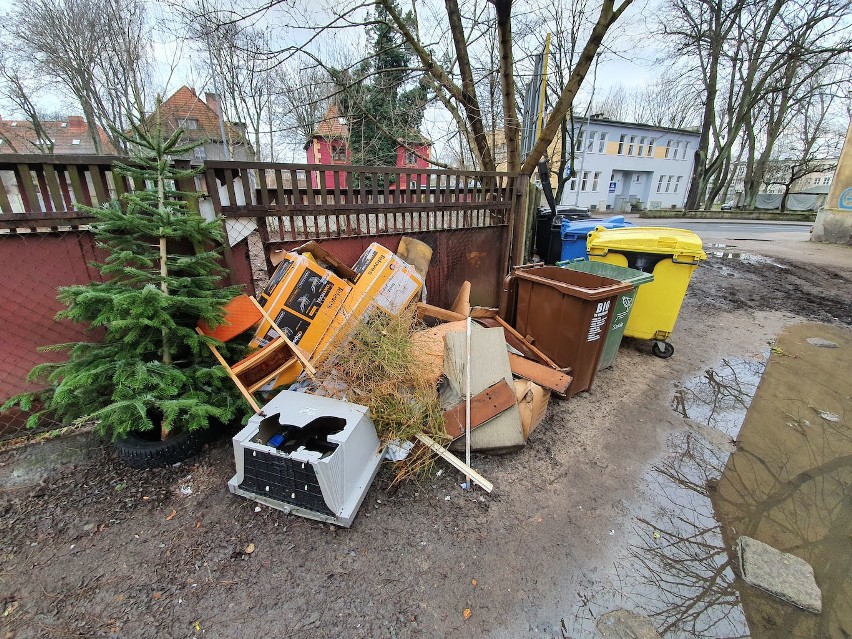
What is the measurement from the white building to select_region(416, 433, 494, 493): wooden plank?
99.9ft

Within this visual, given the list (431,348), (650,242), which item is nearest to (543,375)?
(431,348)

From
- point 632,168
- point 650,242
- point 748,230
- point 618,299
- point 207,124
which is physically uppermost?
point 207,124

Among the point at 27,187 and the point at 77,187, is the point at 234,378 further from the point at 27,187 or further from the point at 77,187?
the point at 27,187

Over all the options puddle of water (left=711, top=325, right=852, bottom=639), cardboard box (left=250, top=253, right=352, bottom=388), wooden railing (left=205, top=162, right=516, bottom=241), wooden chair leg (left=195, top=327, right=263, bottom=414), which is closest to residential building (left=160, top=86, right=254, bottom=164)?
wooden railing (left=205, top=162, right=516, bottom=241)

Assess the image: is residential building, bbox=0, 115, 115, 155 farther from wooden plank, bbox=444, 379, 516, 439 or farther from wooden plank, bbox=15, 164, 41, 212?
wooden plank, bbox=444, 379, 516, 439

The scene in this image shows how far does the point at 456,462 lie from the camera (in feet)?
7.98

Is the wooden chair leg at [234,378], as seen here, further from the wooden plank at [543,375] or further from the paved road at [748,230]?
the paved road at [748,230]

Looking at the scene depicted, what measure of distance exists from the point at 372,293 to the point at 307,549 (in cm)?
186

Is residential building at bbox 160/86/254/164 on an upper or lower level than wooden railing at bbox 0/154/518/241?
upper

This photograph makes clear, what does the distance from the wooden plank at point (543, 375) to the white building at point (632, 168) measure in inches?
1156

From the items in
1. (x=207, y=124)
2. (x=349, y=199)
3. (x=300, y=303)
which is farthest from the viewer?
(x=207, y=124)

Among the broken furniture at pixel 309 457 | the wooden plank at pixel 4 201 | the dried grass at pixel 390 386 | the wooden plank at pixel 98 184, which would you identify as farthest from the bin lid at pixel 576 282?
the wooden plank at pixel 4 201

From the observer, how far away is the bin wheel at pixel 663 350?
4.23m

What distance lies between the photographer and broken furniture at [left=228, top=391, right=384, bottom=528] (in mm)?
1953
